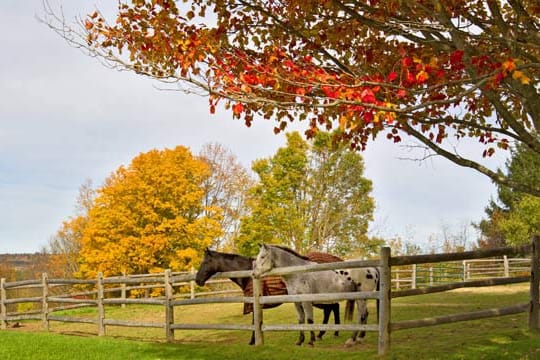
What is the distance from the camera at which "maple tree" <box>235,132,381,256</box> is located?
34.4 metres

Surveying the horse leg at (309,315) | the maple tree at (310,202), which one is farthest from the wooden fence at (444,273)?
the horse leg at (309,315)

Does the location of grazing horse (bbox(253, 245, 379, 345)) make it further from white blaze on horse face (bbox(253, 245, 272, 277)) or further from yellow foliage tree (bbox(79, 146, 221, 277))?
yellow foliage tree (bbox(79, 146, 221, 277))

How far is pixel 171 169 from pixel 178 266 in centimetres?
514

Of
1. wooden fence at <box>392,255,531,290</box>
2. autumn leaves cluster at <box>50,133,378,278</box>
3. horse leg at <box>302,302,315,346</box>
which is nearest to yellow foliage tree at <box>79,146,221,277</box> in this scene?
autumn leaves cluster at <box>50,133,378,278</box>

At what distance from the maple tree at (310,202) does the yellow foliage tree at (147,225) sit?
3.52m

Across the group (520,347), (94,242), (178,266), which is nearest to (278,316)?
(520,347)

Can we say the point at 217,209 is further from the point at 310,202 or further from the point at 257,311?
the point at 257,311

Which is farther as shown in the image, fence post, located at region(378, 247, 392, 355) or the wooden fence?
the wooden fence

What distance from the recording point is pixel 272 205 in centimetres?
3459

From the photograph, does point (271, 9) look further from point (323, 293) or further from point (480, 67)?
point (323, 293)

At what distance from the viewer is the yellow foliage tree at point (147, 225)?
30.4m

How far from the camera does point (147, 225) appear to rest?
3062 centimetres

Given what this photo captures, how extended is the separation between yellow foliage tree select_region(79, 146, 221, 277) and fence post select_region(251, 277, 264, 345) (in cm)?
2002

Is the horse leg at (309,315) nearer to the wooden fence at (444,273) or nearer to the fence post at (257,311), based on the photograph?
the fence post at (257,311)
